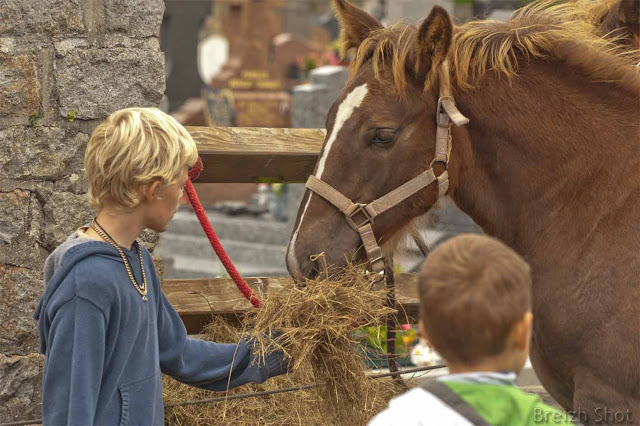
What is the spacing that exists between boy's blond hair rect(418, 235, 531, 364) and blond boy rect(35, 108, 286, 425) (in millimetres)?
849

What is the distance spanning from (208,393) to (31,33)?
1.54 metres

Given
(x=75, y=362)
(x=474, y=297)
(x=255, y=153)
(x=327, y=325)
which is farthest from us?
(x=255, y=153)

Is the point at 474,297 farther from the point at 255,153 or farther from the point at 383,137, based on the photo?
the point at 255,153

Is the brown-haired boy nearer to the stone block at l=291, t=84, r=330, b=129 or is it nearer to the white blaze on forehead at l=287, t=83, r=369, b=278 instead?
the white blaze on forehead at l=287, t=83, r=369, b=278

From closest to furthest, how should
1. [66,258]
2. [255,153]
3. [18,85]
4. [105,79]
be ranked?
→ [66,258], [18,85], [105,79], [255,153]

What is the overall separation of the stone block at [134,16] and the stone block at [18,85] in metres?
0.33

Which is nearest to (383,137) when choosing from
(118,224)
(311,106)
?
(118,224)

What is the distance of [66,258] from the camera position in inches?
78.0

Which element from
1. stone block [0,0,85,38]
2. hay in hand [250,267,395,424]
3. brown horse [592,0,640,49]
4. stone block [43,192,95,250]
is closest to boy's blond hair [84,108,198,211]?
hay in hand [250,267,395,424]

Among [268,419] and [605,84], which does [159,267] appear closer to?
[268,419]

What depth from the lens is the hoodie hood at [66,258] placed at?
77.4 inches

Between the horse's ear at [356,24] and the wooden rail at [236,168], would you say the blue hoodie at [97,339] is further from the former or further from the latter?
the horse's ear at [356,24]

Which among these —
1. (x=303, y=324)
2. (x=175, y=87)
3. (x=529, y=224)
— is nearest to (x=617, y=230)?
(x=529, y=224)

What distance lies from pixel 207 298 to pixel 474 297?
2018 millimetres
